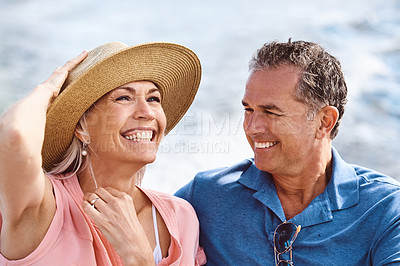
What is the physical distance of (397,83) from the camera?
301 inches

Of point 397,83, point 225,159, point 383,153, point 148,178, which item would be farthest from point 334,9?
point 148,178

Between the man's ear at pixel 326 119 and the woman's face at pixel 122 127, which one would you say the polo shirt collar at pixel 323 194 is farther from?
the woman's face at pixel 122 127

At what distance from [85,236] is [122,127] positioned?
0.53 metres

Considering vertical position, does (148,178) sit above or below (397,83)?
below

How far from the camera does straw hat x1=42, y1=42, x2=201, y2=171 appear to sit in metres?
2.26

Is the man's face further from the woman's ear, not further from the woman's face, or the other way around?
the woman's ear

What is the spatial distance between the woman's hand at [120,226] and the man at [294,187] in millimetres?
615

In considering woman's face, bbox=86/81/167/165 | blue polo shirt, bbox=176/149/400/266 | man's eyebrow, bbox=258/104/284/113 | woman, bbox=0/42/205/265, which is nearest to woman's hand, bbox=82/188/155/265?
woman, bbox=0/42/205/265

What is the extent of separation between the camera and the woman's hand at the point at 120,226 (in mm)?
2154

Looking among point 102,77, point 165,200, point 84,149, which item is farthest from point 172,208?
point 102,77

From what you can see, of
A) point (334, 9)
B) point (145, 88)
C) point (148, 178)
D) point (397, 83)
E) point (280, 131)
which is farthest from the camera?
point (334, 9)

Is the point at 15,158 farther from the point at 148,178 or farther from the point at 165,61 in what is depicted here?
the point at 148,178

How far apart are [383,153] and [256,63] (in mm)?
4535

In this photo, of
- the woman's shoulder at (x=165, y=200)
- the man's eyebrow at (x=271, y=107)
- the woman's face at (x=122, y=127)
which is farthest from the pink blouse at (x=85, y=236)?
the man's eyebrow at (x=271, y=107)
